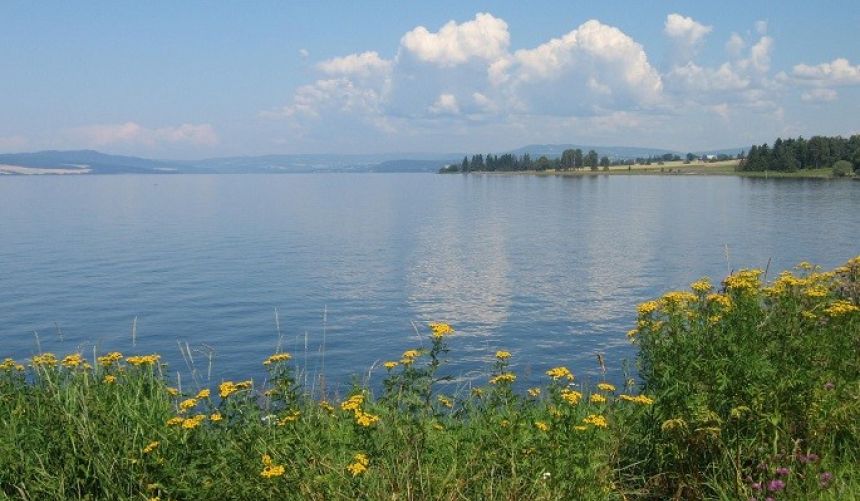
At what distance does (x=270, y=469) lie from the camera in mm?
6188

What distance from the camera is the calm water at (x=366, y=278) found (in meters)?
27.7

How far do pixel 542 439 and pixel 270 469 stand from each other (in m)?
2.48

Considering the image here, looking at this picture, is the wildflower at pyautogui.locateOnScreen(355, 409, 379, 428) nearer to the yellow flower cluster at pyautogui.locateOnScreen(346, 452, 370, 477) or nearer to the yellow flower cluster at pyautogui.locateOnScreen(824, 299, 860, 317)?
the yellow flower cluster at pyautogui.locateOnScreen(346, 452, 370, 477)

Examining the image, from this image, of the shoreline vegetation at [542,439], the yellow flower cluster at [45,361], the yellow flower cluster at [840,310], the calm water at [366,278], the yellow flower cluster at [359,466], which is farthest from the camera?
the calm water at [366,278]

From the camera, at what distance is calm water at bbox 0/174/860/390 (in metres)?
27.7

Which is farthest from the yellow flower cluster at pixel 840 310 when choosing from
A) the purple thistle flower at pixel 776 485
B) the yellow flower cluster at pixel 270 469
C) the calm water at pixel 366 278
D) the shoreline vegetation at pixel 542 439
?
the calm water at pixel 366 278

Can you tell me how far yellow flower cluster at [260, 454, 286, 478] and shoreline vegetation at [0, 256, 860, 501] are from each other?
0.03 m

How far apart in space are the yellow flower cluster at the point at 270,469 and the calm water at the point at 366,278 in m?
7.90

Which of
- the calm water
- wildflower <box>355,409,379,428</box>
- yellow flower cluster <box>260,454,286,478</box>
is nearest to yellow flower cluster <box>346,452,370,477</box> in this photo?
wildflower <box>355,409,379,428</box>

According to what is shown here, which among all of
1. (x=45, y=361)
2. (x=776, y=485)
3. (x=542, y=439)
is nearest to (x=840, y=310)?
(x=776, y=485)

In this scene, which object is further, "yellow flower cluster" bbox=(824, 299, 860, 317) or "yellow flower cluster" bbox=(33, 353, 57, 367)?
"yellow flower cluster" bbox=(33, 353, 57, 367)

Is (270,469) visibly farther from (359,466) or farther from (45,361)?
(45,361)

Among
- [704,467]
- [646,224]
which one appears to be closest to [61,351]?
[704,467]

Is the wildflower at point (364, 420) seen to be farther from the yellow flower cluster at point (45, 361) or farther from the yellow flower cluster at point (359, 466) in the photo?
the yellow flower cluster at point (45, 361)
